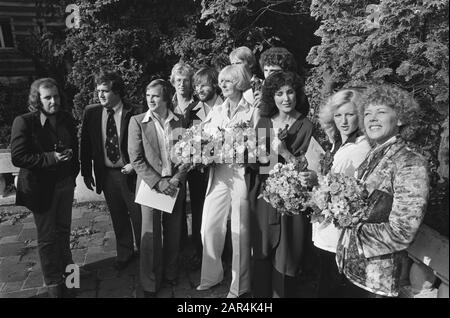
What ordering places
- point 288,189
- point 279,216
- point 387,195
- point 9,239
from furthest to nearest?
point 9,239 → point 279,216 → point 288,189 → point 387,195

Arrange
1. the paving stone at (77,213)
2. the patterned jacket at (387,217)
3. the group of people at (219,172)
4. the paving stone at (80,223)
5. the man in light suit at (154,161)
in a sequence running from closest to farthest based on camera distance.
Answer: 1. the patterned jacket at (387,217)
2. the group of people at (219,172)
3. the man in light suit at (154,161)
4. the paving stone at (80,223)
5. the paving stone at (77,213)

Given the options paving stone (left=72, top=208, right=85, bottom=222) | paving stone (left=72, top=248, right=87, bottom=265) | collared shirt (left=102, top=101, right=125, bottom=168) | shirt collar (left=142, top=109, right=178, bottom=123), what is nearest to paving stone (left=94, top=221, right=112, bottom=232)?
paving stone (left=72, top=208, right=85, bottom=222)

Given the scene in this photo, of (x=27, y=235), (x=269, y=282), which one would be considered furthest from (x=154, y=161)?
(x=27, y=235)

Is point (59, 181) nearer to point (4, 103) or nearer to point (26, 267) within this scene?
point (26, 267)

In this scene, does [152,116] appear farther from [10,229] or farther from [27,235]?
[10,229]

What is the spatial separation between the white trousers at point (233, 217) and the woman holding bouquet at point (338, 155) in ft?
2.54

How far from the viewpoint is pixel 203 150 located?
3320 millimetres

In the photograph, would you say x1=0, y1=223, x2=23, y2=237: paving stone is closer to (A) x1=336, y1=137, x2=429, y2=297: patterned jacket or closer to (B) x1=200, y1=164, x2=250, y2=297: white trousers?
(B) x1=200, y1=164, x2=250, y2=297: white trousers

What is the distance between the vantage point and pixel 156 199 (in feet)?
12.0

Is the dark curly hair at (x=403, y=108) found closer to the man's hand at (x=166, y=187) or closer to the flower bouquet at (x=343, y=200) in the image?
the flower bouquet at (x=343, y=200)

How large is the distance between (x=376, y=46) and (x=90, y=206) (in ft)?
17.9

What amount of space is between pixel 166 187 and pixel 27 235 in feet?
10.4

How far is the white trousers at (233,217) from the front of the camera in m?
3.51

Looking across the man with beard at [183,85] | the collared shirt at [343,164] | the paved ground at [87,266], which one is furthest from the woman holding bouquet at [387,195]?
the man with beard at [183,85]
